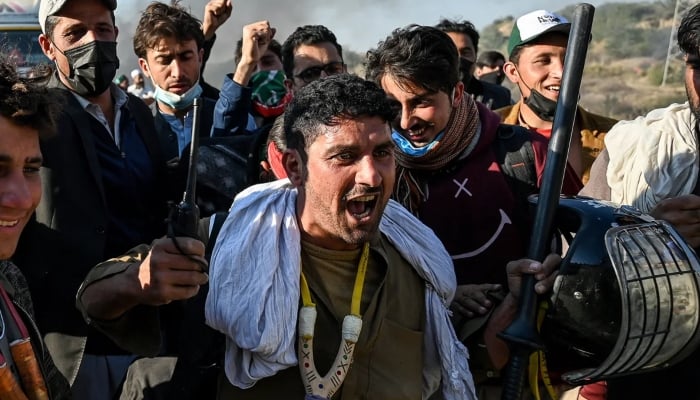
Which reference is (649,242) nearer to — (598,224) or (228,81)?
(598,224)

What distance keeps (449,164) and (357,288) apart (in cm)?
84

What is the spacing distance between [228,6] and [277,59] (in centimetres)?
204

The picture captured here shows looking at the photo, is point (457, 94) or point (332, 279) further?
point (457, 94)

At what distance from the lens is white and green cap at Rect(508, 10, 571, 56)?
517cm

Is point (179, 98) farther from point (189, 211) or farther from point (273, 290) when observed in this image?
point (189, 211)

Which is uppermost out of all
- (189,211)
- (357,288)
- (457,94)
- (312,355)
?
(457,94)

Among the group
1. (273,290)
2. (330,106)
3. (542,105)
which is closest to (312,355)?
(273,290)

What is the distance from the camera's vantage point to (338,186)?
314 centimetres

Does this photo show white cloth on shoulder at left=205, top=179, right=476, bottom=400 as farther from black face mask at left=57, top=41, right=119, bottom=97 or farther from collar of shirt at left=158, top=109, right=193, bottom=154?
collar of shirt at left=158, top=109, right=193, bottom=154

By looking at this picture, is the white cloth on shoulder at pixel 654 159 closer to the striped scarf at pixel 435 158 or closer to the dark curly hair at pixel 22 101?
the striped scarf at pixel 435 158

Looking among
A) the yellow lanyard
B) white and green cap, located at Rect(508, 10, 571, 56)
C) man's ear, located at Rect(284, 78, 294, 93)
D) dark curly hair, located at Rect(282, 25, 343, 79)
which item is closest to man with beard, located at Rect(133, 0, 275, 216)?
man's ear, located at Rect(284, 78, 294, 93)

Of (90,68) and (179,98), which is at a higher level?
(90,68)

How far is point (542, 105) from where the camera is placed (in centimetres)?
514

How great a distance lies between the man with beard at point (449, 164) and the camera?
3748 mm
